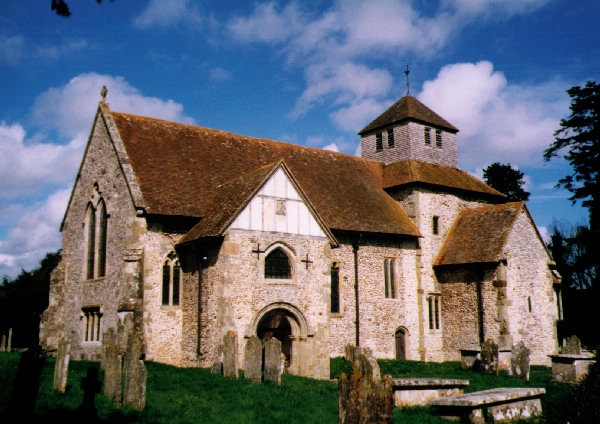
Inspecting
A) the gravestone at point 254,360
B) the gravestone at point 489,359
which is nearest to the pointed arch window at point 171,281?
the gravestone at point 254,360

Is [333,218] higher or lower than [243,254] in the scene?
higher

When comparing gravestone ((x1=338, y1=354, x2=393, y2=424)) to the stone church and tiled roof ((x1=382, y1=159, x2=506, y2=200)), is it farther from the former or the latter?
tiled roof ((x1=382, y1=159, x2=506, y2=200))

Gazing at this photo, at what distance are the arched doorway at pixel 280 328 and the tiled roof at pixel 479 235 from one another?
10.1 metres

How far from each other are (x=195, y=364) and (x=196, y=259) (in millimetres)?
3543

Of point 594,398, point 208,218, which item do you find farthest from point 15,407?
point 208,218

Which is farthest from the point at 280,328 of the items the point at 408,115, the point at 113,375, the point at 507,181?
the point at 507,181

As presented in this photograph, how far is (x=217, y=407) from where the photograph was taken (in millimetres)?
11180

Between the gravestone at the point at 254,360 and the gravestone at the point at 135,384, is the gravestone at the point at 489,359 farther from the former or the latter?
the gravestone at the point at 135,384

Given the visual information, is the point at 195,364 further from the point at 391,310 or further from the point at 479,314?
the point at 479,314

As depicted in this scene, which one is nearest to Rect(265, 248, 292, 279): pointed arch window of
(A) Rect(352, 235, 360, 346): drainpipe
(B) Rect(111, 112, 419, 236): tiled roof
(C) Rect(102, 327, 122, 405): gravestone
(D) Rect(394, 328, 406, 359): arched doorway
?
(B) Rect(111, 112, 419, 236): tiled roof

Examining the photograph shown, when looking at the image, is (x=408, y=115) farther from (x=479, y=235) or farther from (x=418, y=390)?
(x=418, y=390)

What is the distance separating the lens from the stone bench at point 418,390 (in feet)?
38.6

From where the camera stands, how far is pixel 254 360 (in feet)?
47.8

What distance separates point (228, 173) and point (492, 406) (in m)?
15.4
